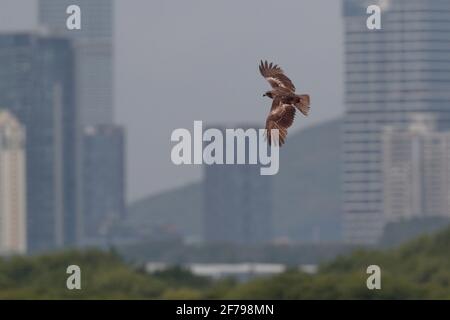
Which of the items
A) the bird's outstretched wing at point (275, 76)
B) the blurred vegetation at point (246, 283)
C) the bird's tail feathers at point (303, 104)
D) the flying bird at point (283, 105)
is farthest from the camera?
the blurred vegetation at point (246, 283)

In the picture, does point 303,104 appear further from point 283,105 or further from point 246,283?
point 246,283

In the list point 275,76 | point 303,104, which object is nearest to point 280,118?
point 303,104

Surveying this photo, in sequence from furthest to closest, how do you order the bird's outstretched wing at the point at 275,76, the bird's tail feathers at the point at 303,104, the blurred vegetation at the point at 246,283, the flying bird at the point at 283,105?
the blurred vegetation at the point at 246,283 < the bird's outstretched wing at the point at 275,76 < the flying bird at the point at 283,105 < the bird's tail feathers at the point at 303,104

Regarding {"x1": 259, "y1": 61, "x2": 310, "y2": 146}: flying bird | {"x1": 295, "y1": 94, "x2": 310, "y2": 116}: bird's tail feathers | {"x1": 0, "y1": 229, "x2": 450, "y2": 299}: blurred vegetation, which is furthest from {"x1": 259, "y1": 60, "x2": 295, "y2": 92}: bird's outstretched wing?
{"x1": 0, "y1": 229, "x2": 450, "y2": 299}: blurred vegetation

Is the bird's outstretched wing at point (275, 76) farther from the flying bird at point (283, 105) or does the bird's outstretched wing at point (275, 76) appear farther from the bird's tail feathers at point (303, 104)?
the bird's tail feathers at point (303, 104)

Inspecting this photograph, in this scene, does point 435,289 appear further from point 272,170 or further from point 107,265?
point 272,170

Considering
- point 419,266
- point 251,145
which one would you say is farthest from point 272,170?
point 419,266

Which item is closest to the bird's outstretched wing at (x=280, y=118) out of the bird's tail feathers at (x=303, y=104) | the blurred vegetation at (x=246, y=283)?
the bird's tail feathers at (x=303, y=104)
